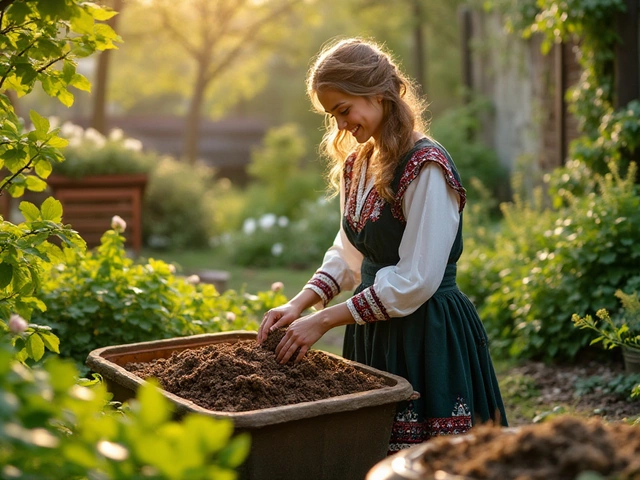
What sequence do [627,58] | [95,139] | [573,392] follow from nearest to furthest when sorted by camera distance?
[573,392]
[627,58]
[95,139]

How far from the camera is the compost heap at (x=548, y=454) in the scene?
1.39 meters

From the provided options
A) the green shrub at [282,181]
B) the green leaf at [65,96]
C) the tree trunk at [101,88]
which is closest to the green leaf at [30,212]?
the green leaf at [65,96]

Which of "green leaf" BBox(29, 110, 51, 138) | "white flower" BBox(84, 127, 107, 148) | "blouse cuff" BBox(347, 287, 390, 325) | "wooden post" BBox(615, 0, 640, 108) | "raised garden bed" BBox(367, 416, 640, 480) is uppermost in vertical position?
"white flower" BBox(84, 127, 107, 148)

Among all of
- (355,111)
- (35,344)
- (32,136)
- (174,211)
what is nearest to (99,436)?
(35,344)

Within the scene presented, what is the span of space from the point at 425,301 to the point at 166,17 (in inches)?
696

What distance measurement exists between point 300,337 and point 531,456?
1165mm

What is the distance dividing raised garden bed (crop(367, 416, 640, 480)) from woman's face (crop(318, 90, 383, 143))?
1.37 metres

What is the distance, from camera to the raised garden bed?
1.40m

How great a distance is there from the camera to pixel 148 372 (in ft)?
8.50

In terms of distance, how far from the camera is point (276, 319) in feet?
9.18

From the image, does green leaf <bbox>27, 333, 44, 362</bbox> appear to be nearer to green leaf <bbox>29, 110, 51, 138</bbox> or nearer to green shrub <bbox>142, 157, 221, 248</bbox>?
green leaf <bbox>29, 110, 51, 138</bbox>

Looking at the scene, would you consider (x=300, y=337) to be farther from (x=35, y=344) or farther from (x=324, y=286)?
(x=35, y=344)

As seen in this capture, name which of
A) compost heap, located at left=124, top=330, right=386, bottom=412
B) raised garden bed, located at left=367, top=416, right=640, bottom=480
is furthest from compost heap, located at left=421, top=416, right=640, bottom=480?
compost heap, located at left=124, top=330, right=386, bottom=412

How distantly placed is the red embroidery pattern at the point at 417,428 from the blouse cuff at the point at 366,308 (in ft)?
1.02
